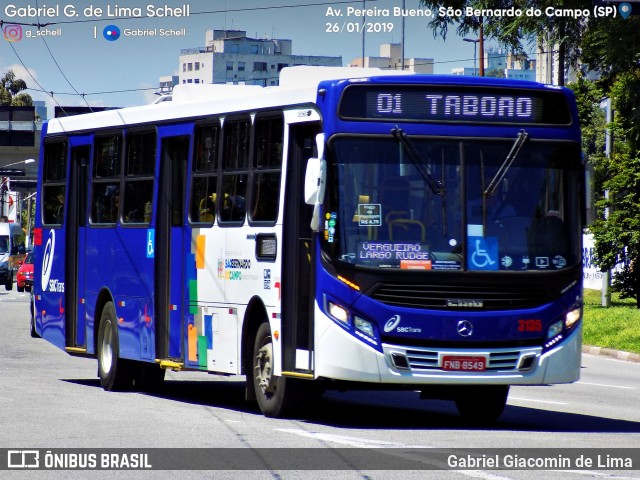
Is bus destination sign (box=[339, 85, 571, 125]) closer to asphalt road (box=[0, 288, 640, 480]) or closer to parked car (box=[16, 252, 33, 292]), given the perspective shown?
asphalt road (box=[0, 288, 640, 480])

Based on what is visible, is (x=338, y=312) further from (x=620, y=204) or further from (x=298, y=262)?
(x=620, y=204)

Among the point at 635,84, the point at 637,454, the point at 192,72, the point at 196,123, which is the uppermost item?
the point at 192,72

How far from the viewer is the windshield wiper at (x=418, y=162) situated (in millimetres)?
12547

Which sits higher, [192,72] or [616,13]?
[192,72]

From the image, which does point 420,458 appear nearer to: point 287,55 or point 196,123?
point 196,123

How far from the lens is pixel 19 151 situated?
2987 inches

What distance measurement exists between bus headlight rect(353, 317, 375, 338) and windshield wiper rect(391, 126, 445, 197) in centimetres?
128

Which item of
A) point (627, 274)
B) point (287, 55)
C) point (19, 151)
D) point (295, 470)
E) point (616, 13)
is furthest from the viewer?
point (287, 55)

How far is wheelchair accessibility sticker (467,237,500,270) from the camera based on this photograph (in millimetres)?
12539

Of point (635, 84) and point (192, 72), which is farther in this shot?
point (192, 72)

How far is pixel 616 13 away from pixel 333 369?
17135 mm

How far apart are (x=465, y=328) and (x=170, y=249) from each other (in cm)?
466

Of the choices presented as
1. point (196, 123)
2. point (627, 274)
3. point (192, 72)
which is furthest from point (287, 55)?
point (196, 123)

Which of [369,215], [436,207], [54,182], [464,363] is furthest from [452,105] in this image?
[54,182]
